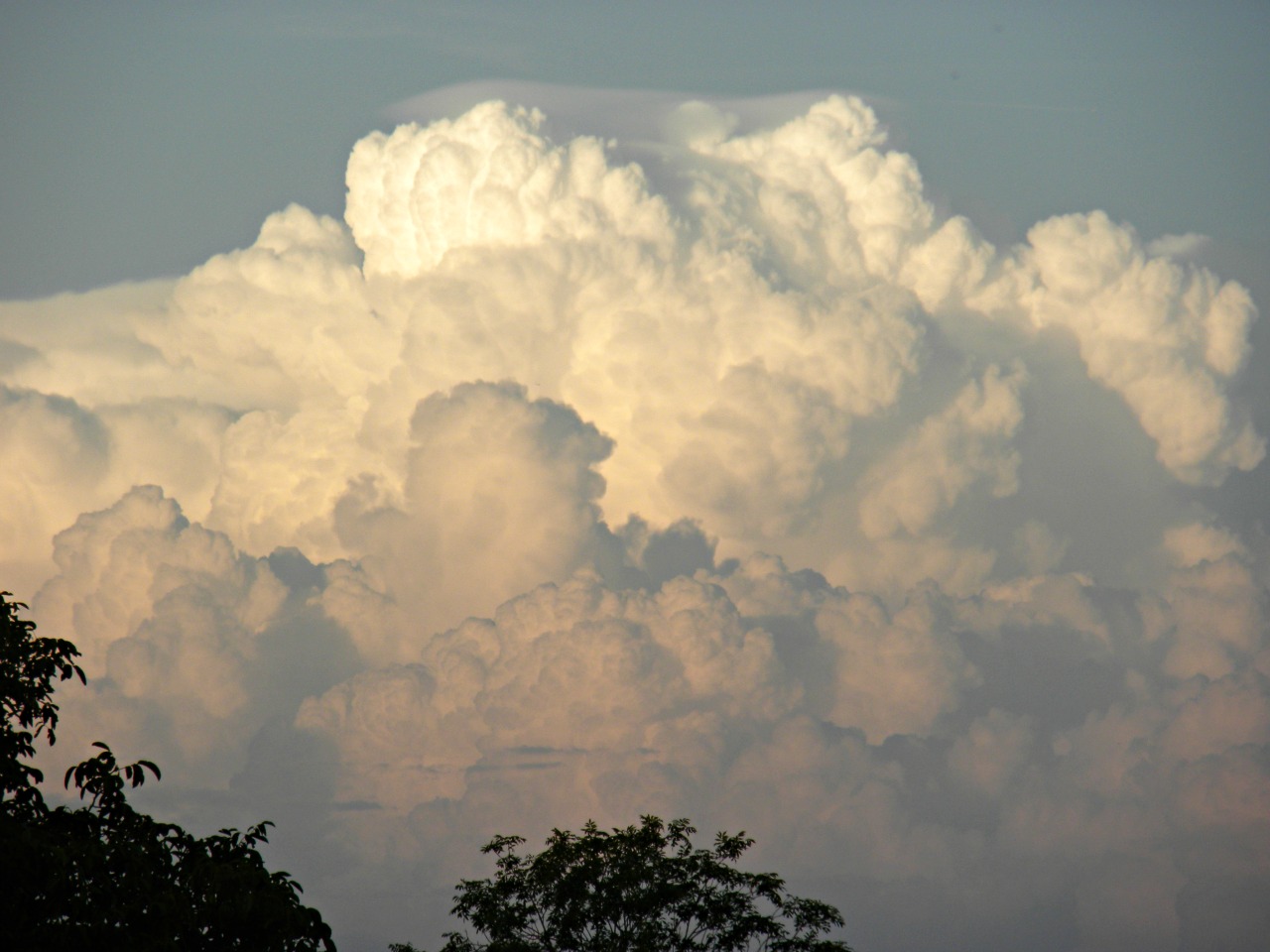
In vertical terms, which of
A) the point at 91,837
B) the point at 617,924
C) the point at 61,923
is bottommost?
the point at 61,923

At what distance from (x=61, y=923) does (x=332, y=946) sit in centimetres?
423

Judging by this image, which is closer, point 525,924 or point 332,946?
point 332,946

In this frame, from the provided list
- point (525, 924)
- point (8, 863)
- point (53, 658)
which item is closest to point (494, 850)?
point (525, 924)

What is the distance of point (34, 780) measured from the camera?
2231cm

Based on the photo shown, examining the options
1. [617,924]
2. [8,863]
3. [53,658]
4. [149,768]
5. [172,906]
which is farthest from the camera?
[617,924]

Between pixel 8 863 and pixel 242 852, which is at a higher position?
pixel 242 852

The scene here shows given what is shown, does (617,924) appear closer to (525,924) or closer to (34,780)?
(525,924)

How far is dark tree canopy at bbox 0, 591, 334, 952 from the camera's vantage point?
61.9 ft

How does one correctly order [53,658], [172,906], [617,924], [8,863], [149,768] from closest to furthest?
[8,863], [172,906], [149,768], [53,658], [617,924]

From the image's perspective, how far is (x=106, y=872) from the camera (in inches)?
789

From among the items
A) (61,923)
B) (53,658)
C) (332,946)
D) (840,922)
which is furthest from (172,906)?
(840,922)

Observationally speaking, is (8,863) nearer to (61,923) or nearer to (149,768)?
(61,923)

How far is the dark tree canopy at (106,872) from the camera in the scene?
61.9ft

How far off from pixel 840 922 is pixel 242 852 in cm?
4513
